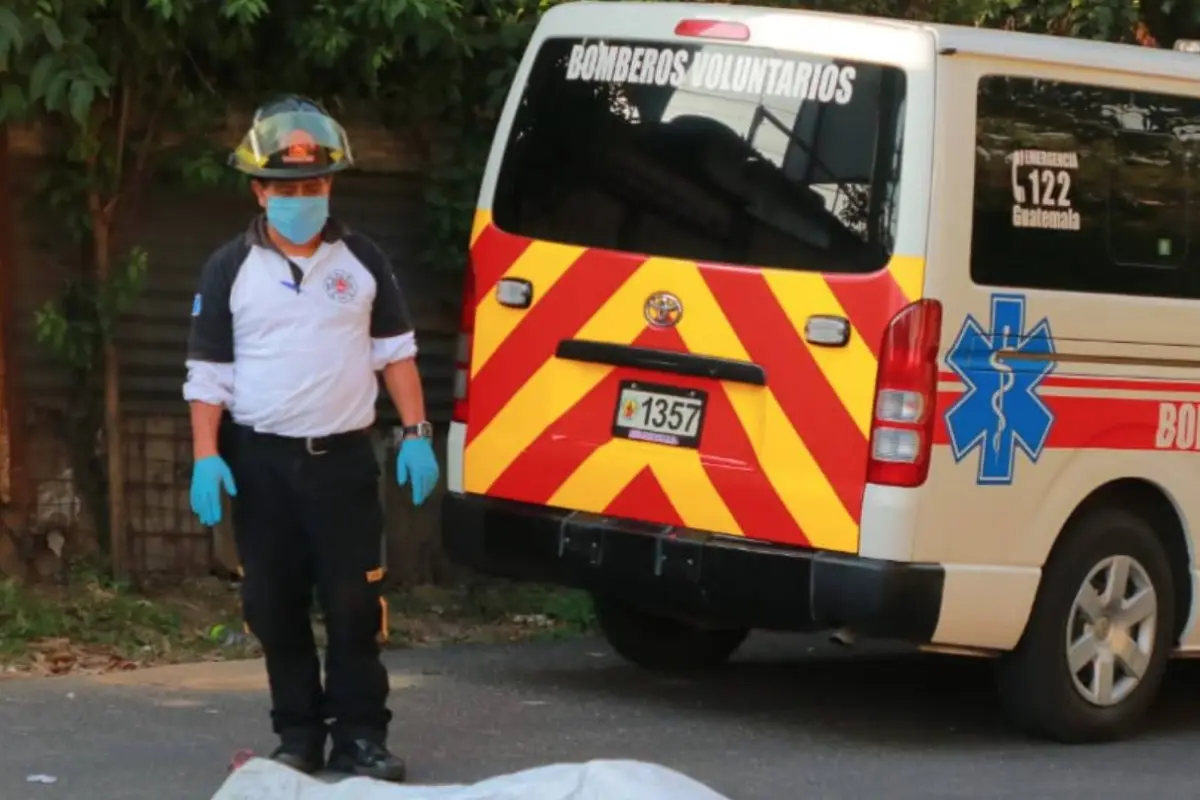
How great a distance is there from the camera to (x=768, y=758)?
675cm

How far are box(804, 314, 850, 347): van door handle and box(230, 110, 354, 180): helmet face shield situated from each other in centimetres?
145

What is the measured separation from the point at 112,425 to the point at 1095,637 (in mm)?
3666

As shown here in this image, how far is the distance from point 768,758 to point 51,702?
7.27 ft

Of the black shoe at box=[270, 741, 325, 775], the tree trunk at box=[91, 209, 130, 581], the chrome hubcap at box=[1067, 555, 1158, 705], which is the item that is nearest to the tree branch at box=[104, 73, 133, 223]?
the tree trunk at box=[91, 209, 130, 581]

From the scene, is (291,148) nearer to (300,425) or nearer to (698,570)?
(300,425)

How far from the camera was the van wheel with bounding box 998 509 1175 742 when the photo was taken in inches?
271

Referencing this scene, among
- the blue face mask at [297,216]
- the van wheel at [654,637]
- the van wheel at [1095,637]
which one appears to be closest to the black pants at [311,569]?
the blue face mask at [297,216]

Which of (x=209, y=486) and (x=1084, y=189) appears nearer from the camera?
(x=209, y=486)

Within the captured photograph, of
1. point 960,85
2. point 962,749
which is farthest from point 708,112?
point 962,749

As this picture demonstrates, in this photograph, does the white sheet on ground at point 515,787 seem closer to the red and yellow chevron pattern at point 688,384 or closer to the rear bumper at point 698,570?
the rear bumper at point 698,570

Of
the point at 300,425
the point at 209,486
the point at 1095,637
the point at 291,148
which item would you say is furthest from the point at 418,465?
the point at 1095,637

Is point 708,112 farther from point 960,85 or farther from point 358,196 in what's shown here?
point 358,196

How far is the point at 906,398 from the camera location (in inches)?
254

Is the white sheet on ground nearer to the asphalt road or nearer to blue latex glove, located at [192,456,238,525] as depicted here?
the asphalt road
